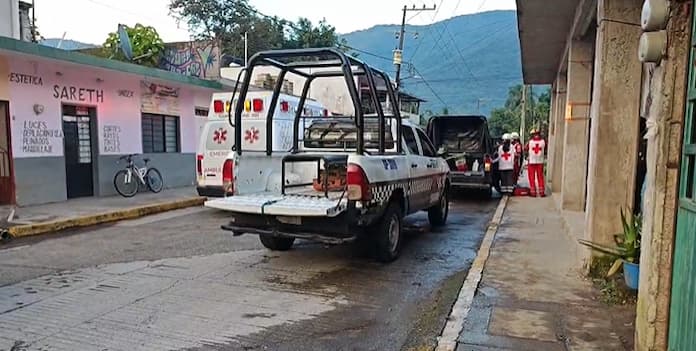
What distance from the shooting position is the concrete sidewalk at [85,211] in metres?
9.04

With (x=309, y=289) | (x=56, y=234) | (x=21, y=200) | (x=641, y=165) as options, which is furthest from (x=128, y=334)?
(x=21, y=200)

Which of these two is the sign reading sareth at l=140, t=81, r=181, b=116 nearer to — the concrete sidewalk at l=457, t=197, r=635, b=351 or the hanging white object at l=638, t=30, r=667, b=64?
the concrete sidewalk at l=457, t=197, r=635, b=351

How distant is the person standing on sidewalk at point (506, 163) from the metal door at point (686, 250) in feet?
38.0

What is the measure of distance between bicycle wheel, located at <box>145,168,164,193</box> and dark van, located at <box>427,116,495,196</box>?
7.90 metres

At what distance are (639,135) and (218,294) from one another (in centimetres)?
505

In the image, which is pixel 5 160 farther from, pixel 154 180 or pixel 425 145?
pixel 425 145

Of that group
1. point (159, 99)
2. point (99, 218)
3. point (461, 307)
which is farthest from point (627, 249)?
point (159, 99)

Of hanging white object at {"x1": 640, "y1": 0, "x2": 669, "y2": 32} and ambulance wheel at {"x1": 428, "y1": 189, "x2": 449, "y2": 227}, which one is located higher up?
hanging white object at {"x1": 640, "y1": 0, "x2": 669, "y2": 32}

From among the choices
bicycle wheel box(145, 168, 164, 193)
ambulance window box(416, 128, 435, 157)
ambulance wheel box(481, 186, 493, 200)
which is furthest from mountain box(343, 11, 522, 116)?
ambulance window box(416, 128, 435, 157)

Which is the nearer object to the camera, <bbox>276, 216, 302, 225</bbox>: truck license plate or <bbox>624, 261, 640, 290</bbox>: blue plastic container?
<bbox>624, 261, 640, 290</bbox>: blue plastic container

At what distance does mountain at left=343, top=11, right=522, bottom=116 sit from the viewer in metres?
102

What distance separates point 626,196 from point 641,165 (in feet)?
6.30

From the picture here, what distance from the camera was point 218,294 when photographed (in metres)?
5.37

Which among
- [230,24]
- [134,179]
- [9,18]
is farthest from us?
[230,24]
